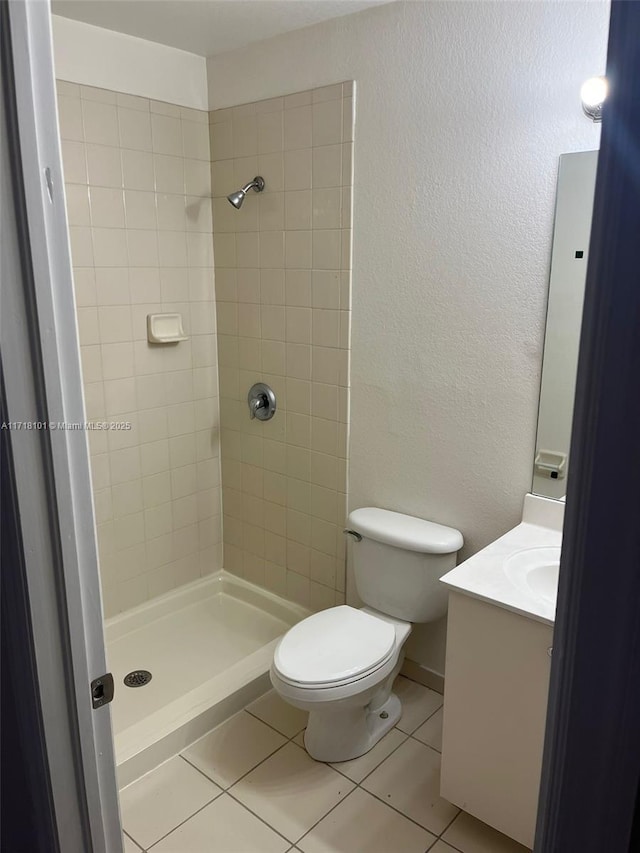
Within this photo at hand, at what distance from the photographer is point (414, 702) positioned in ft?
7.88

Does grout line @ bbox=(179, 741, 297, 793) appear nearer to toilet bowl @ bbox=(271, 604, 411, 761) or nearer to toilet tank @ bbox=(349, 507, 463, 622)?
toilet bowl @ bbox=(271, 604, 411, 761)

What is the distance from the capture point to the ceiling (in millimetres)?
2062

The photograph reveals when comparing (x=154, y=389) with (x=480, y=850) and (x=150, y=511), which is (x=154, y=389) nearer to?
(x=150, y=511)

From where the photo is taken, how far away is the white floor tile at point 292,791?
191 cm

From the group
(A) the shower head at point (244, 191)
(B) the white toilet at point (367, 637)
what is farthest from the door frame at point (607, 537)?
(A) the shower head at point (244, 191)

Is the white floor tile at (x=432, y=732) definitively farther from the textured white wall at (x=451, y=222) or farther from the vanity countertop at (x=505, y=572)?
the vanity countertop at (x=505, y=572)

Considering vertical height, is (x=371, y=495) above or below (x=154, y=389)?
below

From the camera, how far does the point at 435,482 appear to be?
2.27 metres

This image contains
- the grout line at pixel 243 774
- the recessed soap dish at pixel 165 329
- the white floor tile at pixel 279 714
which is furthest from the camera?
the recessed soap dish at pixel 165 329

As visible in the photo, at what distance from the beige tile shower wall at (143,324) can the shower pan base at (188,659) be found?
0.40ft

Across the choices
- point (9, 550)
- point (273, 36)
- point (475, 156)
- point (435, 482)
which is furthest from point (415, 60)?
point (9, 550)

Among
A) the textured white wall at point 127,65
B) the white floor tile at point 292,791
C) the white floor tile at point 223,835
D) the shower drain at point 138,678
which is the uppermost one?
the textured white wall at point 127,65

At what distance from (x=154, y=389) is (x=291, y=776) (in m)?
1.52

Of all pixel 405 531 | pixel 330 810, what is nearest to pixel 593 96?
pixel 405 531
